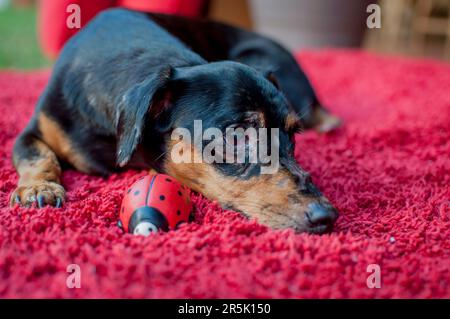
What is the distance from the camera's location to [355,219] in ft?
6.52

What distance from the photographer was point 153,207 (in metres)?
1.73

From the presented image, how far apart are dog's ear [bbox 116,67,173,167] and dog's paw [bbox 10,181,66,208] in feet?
0.88

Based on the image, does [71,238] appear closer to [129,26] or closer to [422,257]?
[422,257]

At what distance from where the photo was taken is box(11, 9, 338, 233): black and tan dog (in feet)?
6.05

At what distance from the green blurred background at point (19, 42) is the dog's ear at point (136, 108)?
4.17 metres

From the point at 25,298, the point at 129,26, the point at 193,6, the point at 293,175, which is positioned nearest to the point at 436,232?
the point at 293,175

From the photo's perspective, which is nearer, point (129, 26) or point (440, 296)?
point (440, 296)

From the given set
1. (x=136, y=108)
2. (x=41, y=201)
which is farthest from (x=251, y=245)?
(x=41, y=201)

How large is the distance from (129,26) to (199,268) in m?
1.59

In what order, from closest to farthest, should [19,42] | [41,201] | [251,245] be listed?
[251,245], [41,201], [19,42]

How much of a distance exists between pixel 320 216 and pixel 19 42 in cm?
648

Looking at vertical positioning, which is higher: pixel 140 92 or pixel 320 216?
pixel 140 92

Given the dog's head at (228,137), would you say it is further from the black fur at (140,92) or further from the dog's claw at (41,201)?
the dog's claw at (41,201)

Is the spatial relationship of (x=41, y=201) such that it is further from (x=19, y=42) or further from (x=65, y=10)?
(x=19, y=42)
